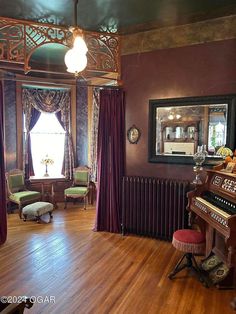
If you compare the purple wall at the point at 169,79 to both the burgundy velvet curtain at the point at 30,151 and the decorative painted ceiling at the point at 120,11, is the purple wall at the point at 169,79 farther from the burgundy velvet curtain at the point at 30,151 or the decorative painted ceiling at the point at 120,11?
the burgundy velvet curtain at the point at 30,151

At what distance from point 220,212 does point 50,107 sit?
4.67 m

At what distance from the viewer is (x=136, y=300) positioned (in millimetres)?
2580

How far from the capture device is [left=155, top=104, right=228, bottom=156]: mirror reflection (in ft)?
12.0

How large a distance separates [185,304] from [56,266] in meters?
1.62

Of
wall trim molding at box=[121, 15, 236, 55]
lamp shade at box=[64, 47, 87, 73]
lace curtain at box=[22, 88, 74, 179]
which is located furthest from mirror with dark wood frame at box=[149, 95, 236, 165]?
lace curtain at box=[22, 88, 74, 179]

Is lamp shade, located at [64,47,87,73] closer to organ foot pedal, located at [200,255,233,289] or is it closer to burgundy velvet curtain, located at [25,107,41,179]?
organ foot pedal, located at [200,255,233,289]

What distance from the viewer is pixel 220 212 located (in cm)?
253

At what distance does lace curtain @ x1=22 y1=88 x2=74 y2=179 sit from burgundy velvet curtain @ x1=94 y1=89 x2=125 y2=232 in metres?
2.01

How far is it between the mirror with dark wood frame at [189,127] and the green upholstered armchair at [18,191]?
271cm

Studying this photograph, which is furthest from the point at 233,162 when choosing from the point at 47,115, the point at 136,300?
the point at 47,115

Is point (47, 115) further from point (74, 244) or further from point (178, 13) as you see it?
point (178, 13)

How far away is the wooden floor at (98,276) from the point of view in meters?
2.50

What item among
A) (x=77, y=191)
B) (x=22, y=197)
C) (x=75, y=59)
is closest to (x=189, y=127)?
(x=75, y=59)

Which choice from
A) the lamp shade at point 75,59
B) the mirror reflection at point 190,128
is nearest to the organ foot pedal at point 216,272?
the mirror reflection at point 190,128
